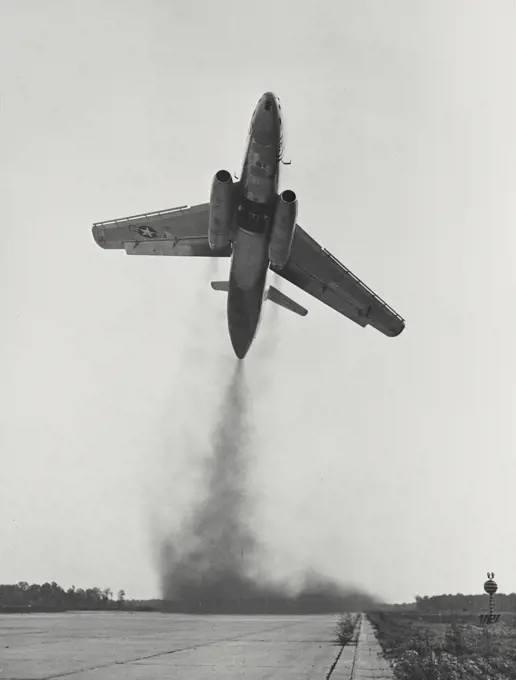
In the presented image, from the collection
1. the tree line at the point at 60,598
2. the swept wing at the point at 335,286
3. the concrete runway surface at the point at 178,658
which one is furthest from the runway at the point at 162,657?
the tree line at the point at 60,598

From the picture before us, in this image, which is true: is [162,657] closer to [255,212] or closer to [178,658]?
[178,658]

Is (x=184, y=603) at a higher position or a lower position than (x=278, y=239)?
lower

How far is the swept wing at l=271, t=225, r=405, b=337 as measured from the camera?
91.8ft

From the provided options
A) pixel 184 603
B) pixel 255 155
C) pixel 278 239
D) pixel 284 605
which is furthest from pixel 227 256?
pixel 284 605

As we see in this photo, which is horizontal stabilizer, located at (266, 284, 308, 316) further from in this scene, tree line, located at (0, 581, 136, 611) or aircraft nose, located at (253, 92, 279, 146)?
tree line, located at (0, 581, 136, 611)

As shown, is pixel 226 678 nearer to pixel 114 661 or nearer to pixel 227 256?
pixel 114 661

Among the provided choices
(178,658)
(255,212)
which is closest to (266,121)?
(255,212)

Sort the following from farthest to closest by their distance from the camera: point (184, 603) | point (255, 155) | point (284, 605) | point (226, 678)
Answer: point (284, 605) → point (184, 603) → point (255, 155) → point (226, 678)

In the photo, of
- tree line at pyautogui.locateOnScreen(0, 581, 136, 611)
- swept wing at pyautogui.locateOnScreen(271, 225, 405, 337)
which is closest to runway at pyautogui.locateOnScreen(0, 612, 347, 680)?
swept wing at pyautogui.locateOnScreen(271, 225, 405, 337)

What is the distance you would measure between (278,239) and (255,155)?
319 centimetres

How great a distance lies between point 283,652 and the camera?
2172cm

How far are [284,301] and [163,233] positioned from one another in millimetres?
6841

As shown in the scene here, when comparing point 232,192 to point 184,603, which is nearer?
point 232,192

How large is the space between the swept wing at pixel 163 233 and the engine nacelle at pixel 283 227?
4.48 m
